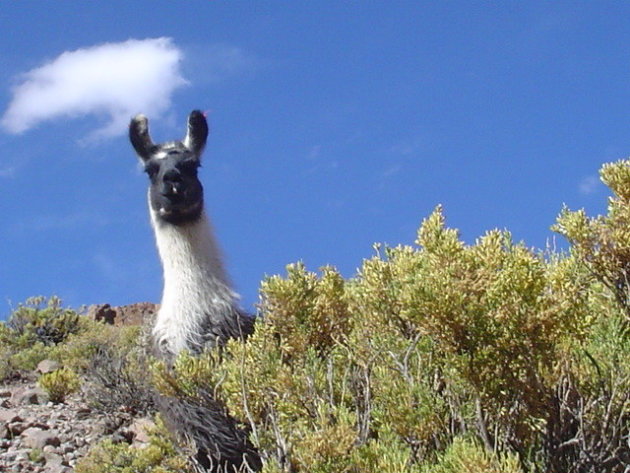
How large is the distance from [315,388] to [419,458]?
0.60 metres

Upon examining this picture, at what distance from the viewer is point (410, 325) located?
5.24 metres

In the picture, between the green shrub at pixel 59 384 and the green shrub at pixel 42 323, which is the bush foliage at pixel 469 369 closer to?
the green shrub at pixel 59 384

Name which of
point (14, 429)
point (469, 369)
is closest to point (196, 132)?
point (14, 429)

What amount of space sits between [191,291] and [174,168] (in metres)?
0.93

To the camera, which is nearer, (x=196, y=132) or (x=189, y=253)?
(x=189, y=253)

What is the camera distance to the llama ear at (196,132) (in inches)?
326

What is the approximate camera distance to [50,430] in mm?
10477

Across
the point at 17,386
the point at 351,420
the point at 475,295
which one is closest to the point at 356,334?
the point at 351,420

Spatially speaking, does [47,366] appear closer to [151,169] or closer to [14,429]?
[14,429]

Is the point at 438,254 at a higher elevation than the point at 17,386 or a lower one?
lower

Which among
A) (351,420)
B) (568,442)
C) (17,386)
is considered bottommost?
(568,442)

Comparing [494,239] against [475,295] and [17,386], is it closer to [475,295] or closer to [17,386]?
[475,295]

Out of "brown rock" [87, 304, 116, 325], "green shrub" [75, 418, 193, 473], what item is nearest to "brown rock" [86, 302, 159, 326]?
"brown rock" [87, 304, 116, 325]

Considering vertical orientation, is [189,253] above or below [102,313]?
below
